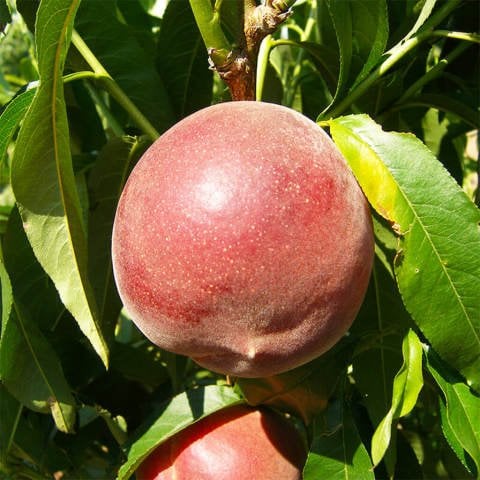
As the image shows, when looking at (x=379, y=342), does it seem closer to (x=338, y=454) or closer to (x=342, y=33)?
(x=338, y=454)

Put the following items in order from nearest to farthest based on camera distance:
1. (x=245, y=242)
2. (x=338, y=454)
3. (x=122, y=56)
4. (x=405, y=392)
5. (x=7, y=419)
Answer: (x=245, y=242) → (x=405, y=392) → (x=338, y=454) → (x=7, y=419) → (x=122, y=56)

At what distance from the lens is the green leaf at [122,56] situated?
1.22m

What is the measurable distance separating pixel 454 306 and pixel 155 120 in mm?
615

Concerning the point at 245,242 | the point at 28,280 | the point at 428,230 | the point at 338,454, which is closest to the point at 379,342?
the point at 338,454

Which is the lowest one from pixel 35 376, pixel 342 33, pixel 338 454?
pixel 338 454

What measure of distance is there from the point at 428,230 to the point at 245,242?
0.22m

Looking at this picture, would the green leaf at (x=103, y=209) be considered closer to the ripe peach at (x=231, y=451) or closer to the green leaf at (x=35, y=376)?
the green leaf at (x=35, y=376)

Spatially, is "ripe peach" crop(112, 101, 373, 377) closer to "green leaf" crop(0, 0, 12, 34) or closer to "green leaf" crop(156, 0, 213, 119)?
"green leaf" crop(0, 0, 12, 34)

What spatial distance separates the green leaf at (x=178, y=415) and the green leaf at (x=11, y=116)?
43 centimetres

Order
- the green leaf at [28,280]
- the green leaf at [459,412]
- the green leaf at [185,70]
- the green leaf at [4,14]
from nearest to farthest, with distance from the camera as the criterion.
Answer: the green leaf at [459,412], the green leaf at [4,14], the green leaf at [28,280], the green leaf at [185,70]

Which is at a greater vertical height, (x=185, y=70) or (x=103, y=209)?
(x=185, y=70)

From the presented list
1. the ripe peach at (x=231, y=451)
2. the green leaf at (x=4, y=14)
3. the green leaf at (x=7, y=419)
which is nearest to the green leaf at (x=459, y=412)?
the ripe peach at (x=231, y=451)

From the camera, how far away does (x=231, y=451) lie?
1.02 meters

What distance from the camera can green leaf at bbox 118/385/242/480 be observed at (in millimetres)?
1027
